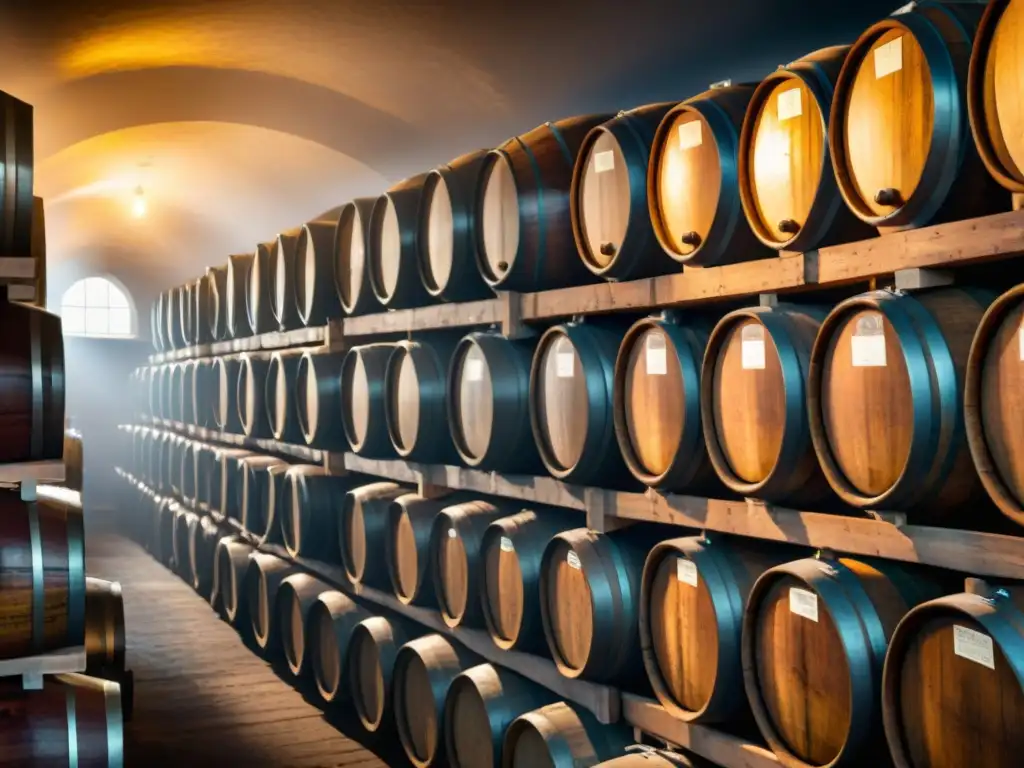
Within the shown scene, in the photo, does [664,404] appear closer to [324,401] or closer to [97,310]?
[324,401]

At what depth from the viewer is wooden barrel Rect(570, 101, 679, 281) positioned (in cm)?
366

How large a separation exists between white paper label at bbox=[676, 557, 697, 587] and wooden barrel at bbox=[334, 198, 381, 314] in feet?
9.26

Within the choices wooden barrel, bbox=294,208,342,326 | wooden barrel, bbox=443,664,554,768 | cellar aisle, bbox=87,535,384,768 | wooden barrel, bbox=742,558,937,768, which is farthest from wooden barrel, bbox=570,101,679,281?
cellar aisle, bbox=87,535,384,768

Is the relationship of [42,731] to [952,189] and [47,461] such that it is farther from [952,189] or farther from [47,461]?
[952,189]

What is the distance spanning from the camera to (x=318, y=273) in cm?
638

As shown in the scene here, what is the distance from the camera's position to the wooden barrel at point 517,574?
4.19 m

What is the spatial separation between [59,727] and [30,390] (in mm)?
1099

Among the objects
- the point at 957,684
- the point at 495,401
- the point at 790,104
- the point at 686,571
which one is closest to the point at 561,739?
the point at 686,571

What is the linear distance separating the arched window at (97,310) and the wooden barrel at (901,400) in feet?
57.3

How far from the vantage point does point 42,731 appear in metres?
3.34

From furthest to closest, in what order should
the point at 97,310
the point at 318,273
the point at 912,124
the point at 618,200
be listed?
the point at 97,310 < the point at 318,273 < the point at 618,200 < the point at 912,124

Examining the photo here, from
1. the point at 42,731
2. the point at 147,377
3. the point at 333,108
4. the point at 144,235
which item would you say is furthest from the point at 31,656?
the point at 144,235

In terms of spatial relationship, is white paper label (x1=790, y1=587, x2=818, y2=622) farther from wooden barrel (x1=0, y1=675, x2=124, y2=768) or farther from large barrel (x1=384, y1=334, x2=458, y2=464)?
large barrel (x1=384, y1=334, x2=458, y2=464)

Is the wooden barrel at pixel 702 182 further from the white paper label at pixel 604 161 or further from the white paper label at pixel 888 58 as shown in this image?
the white paper label at pixel 888 58
